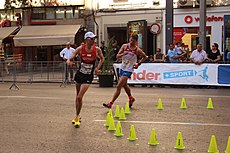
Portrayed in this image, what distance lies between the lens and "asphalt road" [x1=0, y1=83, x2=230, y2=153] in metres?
6.36

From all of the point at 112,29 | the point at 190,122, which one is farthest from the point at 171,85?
the point at 112,29

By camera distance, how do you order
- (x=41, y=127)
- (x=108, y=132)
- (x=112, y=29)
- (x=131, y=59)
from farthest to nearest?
1. (x=112, y=29)
2. (x=131, y=59)
3. (x=41, y=127)
4. (x=108, y=132)

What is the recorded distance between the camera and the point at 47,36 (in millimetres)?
25734

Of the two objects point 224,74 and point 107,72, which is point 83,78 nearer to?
point 107,72

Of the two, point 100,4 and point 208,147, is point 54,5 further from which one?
Answer: point 208,147

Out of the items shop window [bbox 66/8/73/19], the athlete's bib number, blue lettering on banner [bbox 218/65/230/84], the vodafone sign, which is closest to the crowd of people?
blue lettering on banner [bbox 218/65/230/84]

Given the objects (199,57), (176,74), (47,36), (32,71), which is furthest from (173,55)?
(47,36)

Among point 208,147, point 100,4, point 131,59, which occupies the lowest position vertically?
point 208,147

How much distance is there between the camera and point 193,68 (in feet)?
50.3

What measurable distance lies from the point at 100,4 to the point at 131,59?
18.0m

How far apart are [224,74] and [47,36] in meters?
14.0

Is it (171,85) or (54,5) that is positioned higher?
(54,5)

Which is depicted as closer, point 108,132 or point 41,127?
point 108,132

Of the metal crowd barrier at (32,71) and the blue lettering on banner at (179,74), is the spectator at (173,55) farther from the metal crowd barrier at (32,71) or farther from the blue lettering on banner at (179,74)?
the metal crowd barrier at (32,71)
